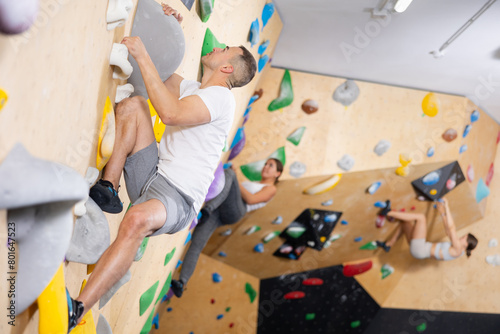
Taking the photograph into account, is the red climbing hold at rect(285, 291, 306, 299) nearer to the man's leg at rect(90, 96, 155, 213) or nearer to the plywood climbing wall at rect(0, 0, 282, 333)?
the plywood climbing wall at rect(0, 0, 282, 333)

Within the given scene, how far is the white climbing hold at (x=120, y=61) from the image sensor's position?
4.30 ft

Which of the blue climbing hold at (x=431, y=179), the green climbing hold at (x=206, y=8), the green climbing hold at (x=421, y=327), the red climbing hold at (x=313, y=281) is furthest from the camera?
the green climbing hold at (x=421, y=327)

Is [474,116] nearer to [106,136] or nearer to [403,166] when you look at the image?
[403,166]

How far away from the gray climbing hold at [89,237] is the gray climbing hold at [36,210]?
0.84 feet

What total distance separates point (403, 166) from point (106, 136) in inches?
126

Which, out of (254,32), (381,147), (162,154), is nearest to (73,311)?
(162,154)

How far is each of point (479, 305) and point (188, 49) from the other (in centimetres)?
467

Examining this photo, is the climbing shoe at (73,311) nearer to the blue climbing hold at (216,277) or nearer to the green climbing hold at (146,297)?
the green climbing hold at (146,297)

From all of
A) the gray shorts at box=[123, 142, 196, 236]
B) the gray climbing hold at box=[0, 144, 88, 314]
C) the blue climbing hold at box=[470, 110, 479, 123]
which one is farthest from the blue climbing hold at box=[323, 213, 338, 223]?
the gray climbing hold at box=[0, 144, 88, 314]

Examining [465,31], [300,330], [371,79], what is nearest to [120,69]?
[465,31]

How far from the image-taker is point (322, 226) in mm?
4441

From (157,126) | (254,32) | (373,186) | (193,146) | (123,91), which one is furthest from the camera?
(373,186)

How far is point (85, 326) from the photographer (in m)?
1.56

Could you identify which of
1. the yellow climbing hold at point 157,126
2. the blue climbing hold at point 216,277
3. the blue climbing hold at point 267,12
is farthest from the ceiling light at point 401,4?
the blue climbing hold at point 216,277
